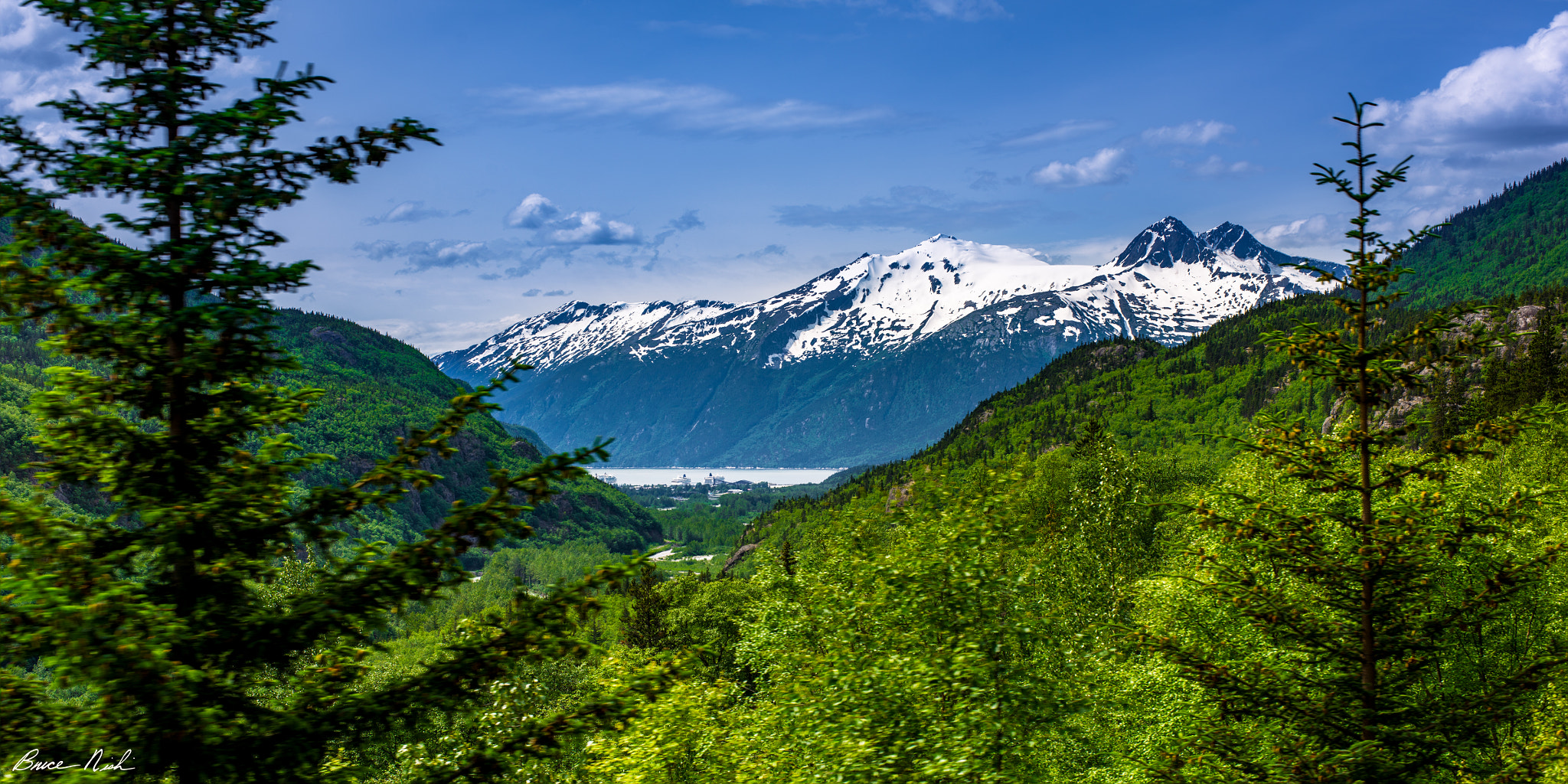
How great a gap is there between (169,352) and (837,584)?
25035 mm

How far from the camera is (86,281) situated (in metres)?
9.04

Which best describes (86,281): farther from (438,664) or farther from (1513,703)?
(1513,703)

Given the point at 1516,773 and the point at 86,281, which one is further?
the point at 1516,773

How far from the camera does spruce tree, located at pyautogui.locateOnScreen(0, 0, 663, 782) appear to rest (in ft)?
29.1

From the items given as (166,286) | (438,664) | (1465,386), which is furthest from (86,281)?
(1465,386)

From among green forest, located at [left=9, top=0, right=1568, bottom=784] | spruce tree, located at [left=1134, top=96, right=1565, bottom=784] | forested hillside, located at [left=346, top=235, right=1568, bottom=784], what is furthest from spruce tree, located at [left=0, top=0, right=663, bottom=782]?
spruce tree, located at [left=1134, top=96, right=1565, bottom=784]

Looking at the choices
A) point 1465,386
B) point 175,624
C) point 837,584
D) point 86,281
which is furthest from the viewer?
point 1465,386

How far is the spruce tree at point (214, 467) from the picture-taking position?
8.88m

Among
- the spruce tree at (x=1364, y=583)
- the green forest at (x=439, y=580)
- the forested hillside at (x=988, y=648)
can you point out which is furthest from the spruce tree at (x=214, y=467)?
the spruce tree at (x=1364, y=583)
